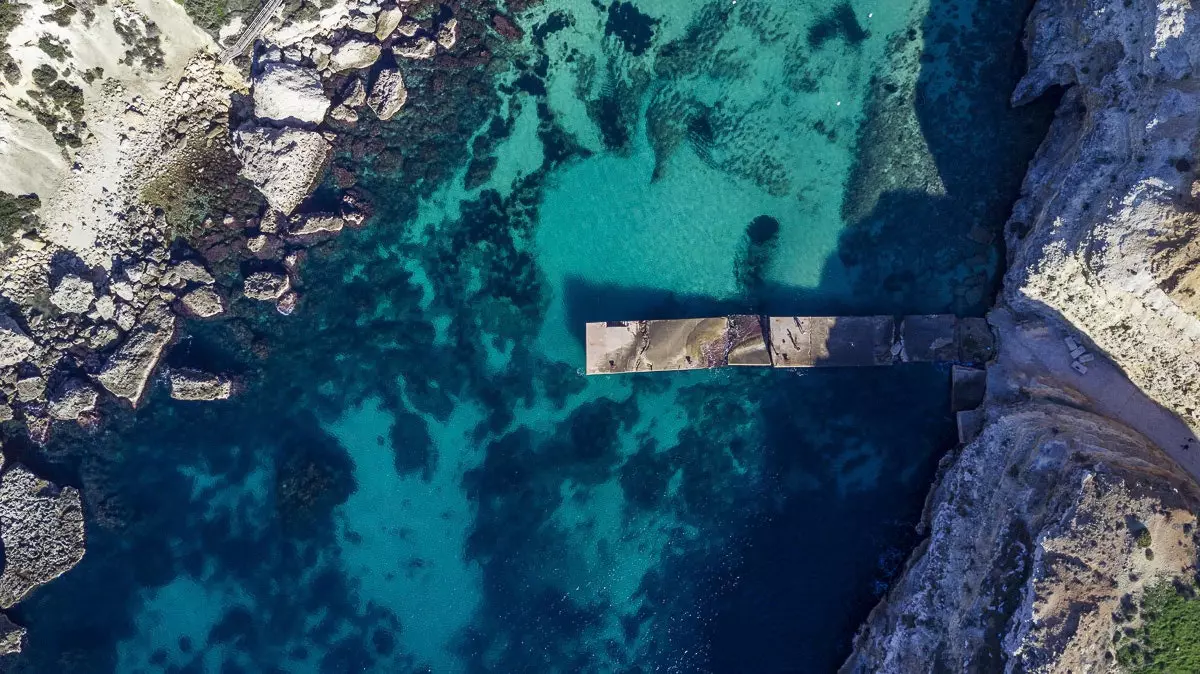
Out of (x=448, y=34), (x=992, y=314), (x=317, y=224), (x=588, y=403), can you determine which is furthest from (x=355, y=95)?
Answer: (x=992, y=314)

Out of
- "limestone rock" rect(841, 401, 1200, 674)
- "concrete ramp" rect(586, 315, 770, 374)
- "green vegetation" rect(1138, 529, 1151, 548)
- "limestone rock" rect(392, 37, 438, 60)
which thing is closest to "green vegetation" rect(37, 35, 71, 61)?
"limestone rock" rect(392, 37, 438, 60)

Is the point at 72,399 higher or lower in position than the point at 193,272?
lower

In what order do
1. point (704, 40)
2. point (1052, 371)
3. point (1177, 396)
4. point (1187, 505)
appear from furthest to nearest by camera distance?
point (704, 40) < point (1052, 371) < point (1177, 396) < point (1187, 505)

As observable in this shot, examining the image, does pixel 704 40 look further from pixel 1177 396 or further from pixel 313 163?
pixel 1177 396

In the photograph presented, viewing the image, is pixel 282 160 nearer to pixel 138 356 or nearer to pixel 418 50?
pixel 418 50

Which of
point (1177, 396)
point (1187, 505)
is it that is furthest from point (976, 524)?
point (1177, 396)

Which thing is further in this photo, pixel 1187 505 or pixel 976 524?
pixel 976 524

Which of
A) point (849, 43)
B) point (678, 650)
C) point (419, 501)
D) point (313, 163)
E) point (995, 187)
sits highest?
point (849, 43)

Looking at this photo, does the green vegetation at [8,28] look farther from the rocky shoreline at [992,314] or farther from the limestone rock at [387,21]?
the limestone rock at [387,21]
